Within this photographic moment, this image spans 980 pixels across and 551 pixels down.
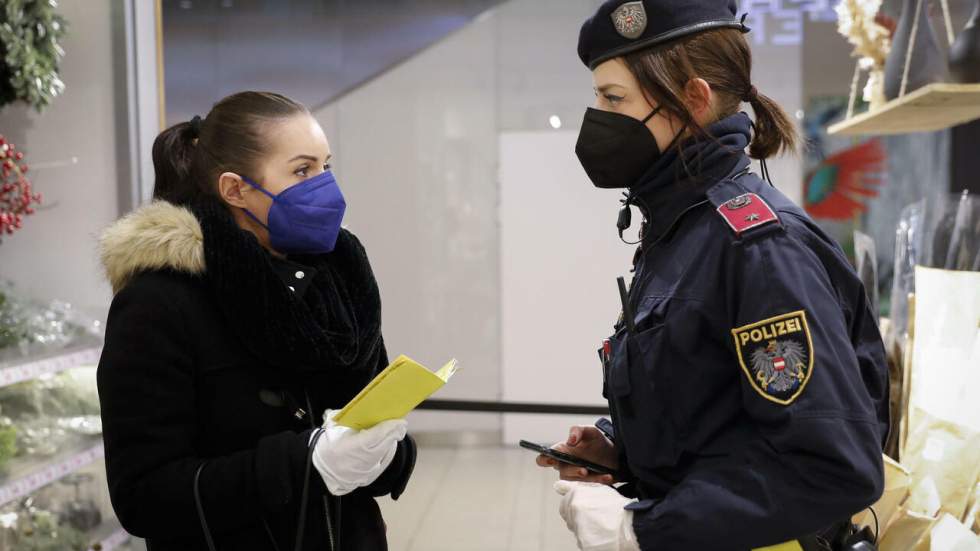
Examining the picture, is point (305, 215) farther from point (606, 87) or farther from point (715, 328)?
point (715, 328)

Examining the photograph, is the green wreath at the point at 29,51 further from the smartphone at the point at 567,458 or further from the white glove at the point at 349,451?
the smartphone at the point at 567,458

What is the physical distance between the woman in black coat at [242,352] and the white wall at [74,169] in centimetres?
193

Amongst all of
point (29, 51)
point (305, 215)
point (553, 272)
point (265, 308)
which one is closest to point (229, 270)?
point (265, 308)

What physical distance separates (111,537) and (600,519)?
2531 millimetres

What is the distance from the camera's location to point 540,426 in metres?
3.90

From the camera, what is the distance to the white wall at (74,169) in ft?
10.9

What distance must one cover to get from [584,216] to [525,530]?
1.45 metres

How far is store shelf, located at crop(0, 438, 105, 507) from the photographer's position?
2482 millimetres

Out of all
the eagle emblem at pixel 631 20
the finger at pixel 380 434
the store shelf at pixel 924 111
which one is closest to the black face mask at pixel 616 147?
the eagle emblem at pixel 631 20

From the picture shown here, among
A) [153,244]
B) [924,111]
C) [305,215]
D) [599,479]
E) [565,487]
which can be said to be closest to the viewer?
[565,487]

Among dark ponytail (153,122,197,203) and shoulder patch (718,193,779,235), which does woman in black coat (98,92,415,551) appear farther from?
shoulder patch (718,193,779,235)

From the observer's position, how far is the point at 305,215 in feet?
5.45

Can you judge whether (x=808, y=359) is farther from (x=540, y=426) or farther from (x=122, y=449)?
(x=540, y=426)

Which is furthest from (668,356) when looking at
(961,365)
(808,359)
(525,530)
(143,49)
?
(143,49)
